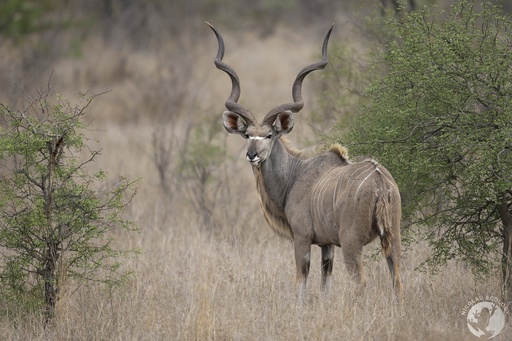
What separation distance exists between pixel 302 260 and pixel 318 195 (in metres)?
0.50

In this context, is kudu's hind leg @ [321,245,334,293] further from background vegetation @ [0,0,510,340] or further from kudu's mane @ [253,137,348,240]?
kudu's mane @ [253,137,348,240]

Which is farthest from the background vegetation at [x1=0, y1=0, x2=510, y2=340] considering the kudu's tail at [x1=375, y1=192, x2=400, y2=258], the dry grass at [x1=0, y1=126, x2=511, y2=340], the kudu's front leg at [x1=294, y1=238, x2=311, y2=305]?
the kudu's tail at [x1=375, y1=192, x2=400, y2=258]

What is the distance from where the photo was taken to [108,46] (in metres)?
18.5

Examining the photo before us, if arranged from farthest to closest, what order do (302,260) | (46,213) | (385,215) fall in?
(302,260)
(46,213)
(385,215)

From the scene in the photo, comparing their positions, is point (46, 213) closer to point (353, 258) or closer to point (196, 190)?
point (353, 258)

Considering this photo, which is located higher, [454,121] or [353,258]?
[454,121]

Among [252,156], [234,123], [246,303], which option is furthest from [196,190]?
[246,303]

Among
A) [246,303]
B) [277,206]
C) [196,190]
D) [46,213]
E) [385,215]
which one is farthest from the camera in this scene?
[196,190]

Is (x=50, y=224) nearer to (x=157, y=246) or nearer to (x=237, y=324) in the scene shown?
(x=237, y=324)

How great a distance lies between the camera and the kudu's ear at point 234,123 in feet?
21.5

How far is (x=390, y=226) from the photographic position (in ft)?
17.3

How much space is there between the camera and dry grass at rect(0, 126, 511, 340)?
509 centimetres

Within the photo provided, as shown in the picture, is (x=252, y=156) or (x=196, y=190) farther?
(x=196, y=190)

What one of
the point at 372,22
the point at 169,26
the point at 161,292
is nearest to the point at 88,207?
the point at 161,292
